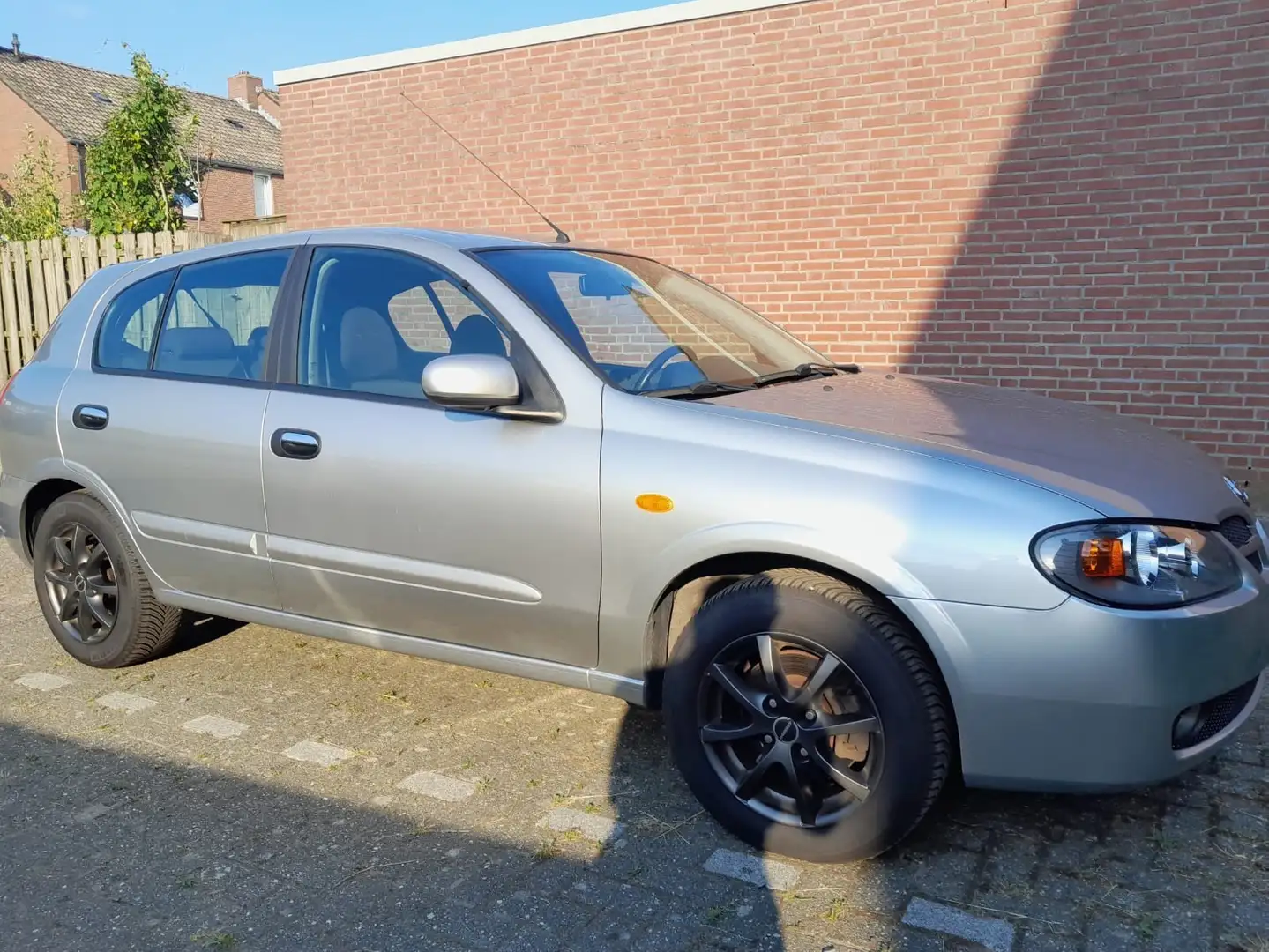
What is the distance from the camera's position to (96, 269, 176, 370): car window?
427 centimetres

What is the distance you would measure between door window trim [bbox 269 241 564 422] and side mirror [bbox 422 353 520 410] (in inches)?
3.1

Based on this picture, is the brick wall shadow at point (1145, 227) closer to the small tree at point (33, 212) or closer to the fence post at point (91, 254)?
the fence post at point (91, 254)

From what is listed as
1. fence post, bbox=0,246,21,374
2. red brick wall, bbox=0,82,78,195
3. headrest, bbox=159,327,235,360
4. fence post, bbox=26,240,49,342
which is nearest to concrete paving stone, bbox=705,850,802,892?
headrest, bbox=159,327,235,360

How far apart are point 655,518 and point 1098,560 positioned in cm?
114

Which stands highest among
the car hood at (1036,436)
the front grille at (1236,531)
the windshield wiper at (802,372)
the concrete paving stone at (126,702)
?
the windshield wiper at (802,372)

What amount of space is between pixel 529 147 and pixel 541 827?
24.4 ft

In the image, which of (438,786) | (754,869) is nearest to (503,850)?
(438,786)

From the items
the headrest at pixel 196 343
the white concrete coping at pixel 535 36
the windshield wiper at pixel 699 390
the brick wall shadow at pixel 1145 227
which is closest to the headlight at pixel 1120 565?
the windshield wiper at pixel 699 390

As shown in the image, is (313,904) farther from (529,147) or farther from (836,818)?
(529,147)

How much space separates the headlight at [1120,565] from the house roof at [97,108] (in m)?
30.6

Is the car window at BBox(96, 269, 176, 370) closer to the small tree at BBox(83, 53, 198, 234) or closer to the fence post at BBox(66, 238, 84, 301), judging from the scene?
the fence post at BBox(66, 238, 84, 301)

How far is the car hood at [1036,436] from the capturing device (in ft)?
8.98

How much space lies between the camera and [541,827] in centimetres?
314

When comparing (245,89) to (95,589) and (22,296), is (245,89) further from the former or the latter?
(95,589)
